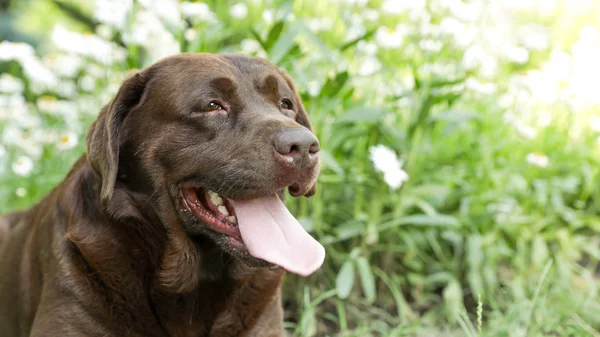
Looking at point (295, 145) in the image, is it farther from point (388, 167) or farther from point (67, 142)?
point (67, 142)

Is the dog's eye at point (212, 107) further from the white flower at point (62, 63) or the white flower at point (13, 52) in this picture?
the white flower at point (62, 63)

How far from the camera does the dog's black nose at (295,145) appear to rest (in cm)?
250

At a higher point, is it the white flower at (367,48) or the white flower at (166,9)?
the white flower at (166,9)

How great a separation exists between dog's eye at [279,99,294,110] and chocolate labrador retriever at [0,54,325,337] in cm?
14

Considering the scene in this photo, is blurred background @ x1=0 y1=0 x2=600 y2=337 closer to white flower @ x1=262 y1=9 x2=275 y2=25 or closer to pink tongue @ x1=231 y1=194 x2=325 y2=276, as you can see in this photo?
white flower @ x1=262 y1=9 x2=275 y2=25

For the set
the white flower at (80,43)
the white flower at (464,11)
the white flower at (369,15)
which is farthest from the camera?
the white flower at (80,43)

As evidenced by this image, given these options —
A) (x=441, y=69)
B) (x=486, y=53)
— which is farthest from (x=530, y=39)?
(x=441, y=69)

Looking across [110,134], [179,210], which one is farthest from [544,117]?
[110,134]

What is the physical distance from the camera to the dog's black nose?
250cm

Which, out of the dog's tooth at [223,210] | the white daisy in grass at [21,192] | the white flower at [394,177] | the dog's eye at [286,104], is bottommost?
the white daisy in grass at [21,192]

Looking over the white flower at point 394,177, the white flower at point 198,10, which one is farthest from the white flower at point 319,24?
the white flower at point 394,177

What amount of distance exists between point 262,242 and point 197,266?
0.36 meters

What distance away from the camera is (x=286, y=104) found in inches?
120

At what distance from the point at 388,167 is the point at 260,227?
1.24 m
